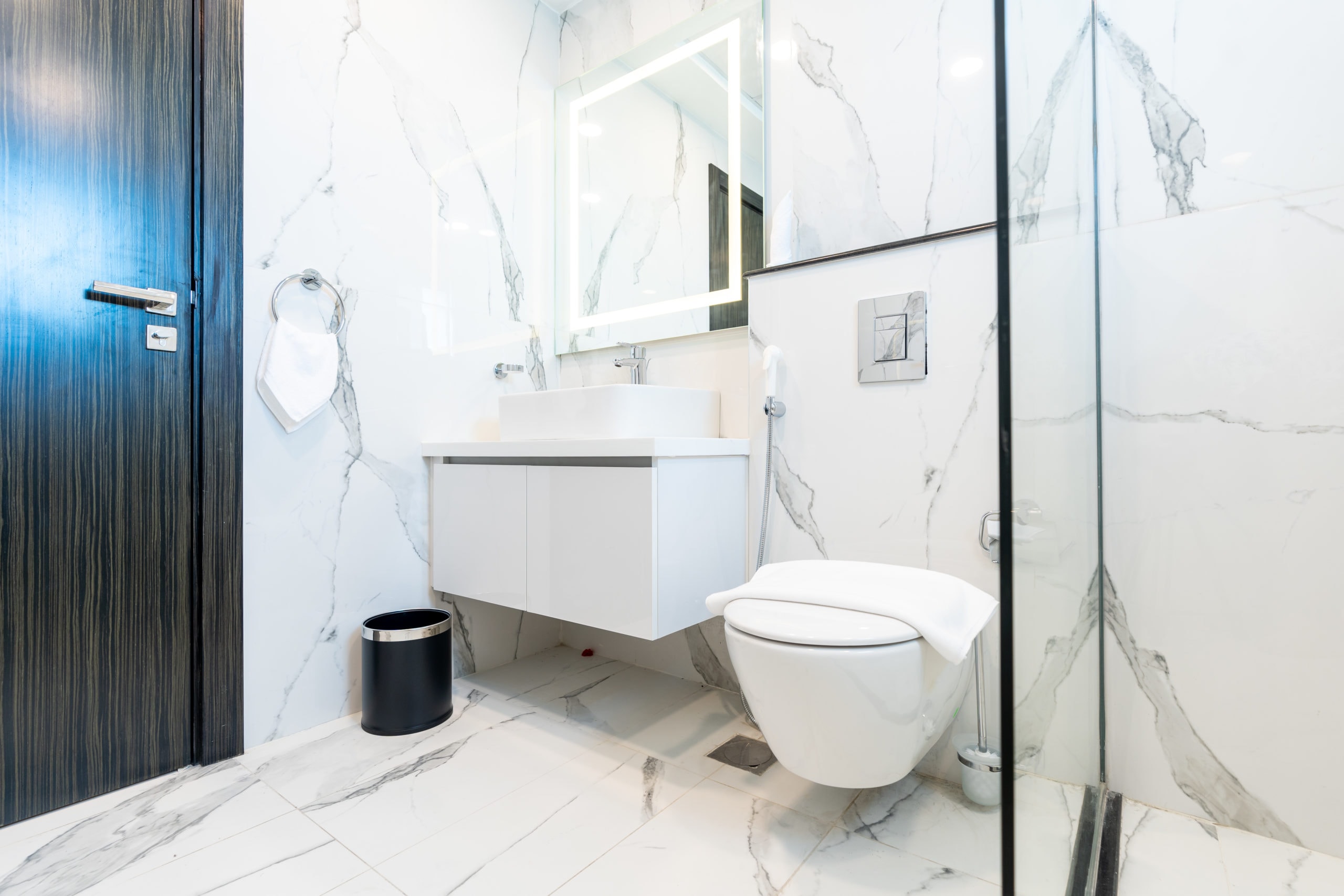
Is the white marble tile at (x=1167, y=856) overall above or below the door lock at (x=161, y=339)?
below

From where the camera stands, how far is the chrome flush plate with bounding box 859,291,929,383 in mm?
1373

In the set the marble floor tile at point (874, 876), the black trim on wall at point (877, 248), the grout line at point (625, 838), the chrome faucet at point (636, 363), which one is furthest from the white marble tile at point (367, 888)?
the black trim on wall at point (877, 248)

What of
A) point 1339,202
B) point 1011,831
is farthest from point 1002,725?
point 1339,202

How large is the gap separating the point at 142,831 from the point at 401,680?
20.5 inches

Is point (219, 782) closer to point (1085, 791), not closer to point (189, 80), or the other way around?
point (189, 80)

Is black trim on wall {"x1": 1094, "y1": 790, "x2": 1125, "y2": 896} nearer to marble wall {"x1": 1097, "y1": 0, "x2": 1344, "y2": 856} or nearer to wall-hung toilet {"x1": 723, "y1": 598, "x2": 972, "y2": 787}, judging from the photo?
marble wall {"x1": 1097, "y1": 0, "x2": 1344, "y2": 856}

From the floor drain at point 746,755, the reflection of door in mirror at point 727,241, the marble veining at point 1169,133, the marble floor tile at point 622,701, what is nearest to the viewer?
the marble veining at point 1169,133

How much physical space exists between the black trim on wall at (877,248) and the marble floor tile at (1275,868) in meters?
1.23

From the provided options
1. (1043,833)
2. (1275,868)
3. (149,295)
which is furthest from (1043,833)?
(149,295)

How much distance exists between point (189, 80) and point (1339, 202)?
2.30m

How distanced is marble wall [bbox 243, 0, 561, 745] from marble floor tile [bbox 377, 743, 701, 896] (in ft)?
2.23

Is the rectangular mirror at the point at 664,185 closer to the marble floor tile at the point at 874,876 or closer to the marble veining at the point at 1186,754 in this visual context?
the marble veining at the point at 1186,754

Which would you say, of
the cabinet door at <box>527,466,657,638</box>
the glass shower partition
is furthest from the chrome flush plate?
the cabinet door at <box>527,466,657,638</box>

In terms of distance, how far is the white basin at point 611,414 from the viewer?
155 centimetres
